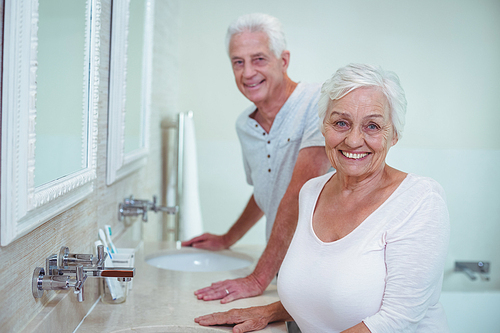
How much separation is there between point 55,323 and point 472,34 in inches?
69.7

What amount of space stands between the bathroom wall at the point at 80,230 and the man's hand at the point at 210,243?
26 centimetres

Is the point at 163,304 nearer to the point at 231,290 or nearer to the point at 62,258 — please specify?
the point at 231,290

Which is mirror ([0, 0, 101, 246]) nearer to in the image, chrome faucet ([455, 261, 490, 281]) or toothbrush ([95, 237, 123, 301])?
toothbrush ([95, 237, 123, 301])

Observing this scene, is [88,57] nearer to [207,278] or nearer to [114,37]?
[114,37]

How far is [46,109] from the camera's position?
86 cm

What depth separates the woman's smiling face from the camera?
980 millimetres

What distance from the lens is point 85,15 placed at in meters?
1.08

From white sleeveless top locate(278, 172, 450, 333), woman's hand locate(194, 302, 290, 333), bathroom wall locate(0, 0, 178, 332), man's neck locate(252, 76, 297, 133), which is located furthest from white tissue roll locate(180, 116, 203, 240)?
white sleeveless top locate(278, 172, 450, 333)

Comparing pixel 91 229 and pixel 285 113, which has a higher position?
pixel 285 113

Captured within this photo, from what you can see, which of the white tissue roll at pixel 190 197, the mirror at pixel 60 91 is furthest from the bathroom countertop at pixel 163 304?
the white tissue roll at pixel 190 197

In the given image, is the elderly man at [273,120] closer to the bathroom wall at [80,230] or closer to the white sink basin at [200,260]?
the white sink basin at [200,260]

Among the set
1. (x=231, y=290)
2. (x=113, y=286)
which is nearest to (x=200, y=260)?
(x=231, y=290)

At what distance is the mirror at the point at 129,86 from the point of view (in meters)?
1.39

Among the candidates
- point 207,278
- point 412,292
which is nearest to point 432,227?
point 412,292
